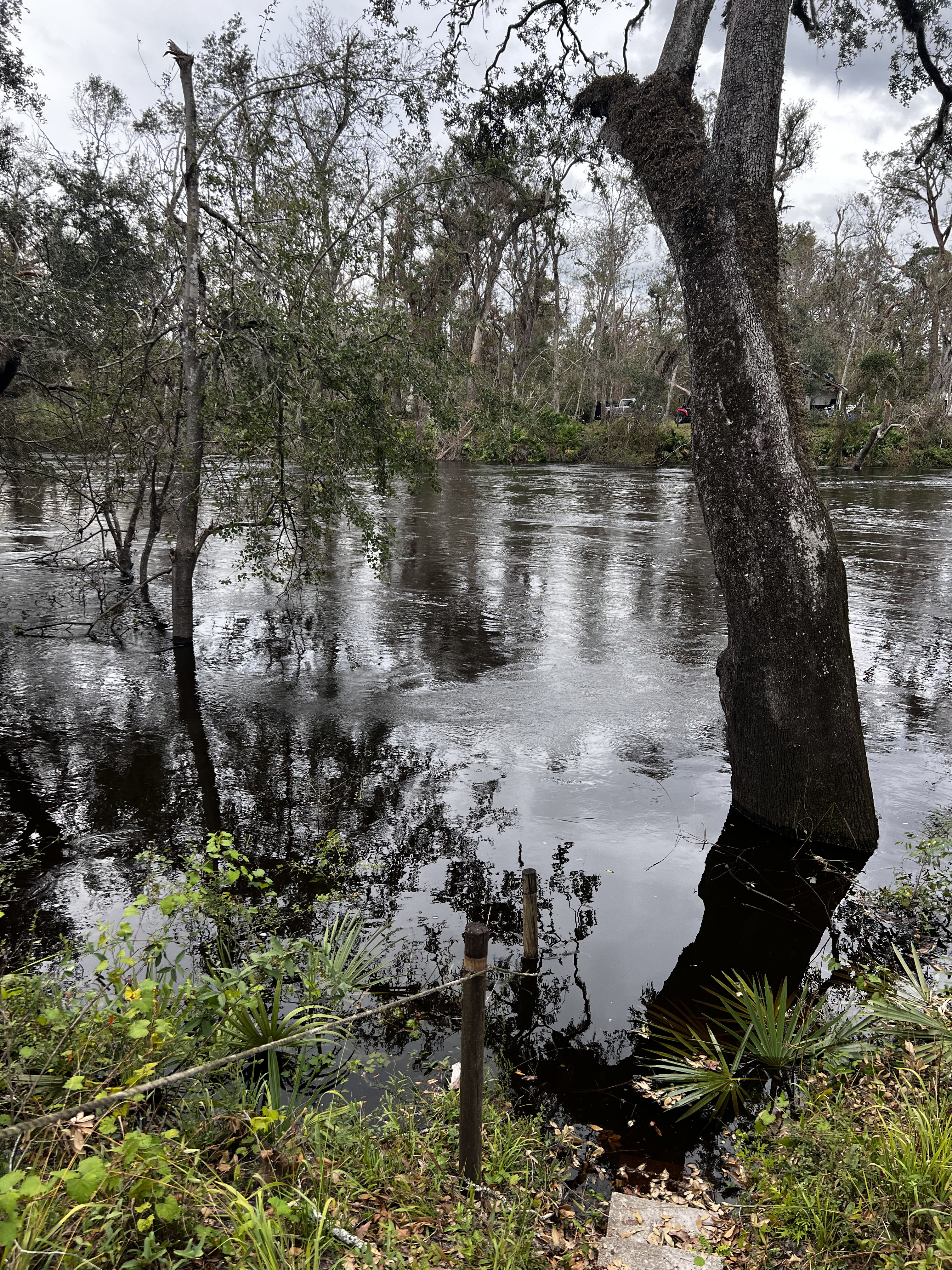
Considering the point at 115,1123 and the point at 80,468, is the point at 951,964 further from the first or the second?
the point at 80,468

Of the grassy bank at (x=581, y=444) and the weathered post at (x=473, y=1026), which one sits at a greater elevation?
the grassy bank at (x=581, y=444)

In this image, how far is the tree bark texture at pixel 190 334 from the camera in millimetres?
9383

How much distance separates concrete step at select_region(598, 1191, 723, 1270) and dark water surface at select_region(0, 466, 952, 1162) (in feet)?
1.78

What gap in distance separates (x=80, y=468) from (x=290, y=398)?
5.02 metres

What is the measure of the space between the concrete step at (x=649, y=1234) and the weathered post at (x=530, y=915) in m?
1.69

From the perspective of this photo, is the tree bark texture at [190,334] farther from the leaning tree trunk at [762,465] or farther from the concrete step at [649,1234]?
the concrete step at [649,1234]

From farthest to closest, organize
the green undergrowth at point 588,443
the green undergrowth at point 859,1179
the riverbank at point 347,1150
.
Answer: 1. the green undergrowth at point 588,443
2. the green undergrowth at point 859,1179
3. the riverbank at point 347,1150

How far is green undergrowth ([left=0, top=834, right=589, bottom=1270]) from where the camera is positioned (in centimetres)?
252

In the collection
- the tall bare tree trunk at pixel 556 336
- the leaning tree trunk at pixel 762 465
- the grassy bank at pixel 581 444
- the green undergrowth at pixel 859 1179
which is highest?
the tall bare tree trunk at pixel 556 336

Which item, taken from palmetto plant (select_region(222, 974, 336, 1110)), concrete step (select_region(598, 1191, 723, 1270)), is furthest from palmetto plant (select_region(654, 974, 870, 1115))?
palmetto plant (select_region(222, 974, 336, 1110))

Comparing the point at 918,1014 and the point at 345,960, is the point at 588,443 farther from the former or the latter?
the point at 918,1014

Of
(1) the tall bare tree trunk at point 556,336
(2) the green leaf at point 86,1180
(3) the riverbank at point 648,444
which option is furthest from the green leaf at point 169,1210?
(1) the tall bare tree trunk at point 556,336

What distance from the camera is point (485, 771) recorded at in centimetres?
781

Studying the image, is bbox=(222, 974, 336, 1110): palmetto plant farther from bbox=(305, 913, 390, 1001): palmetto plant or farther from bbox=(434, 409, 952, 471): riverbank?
bbox=(434, 409, 952, 471): riverbank
